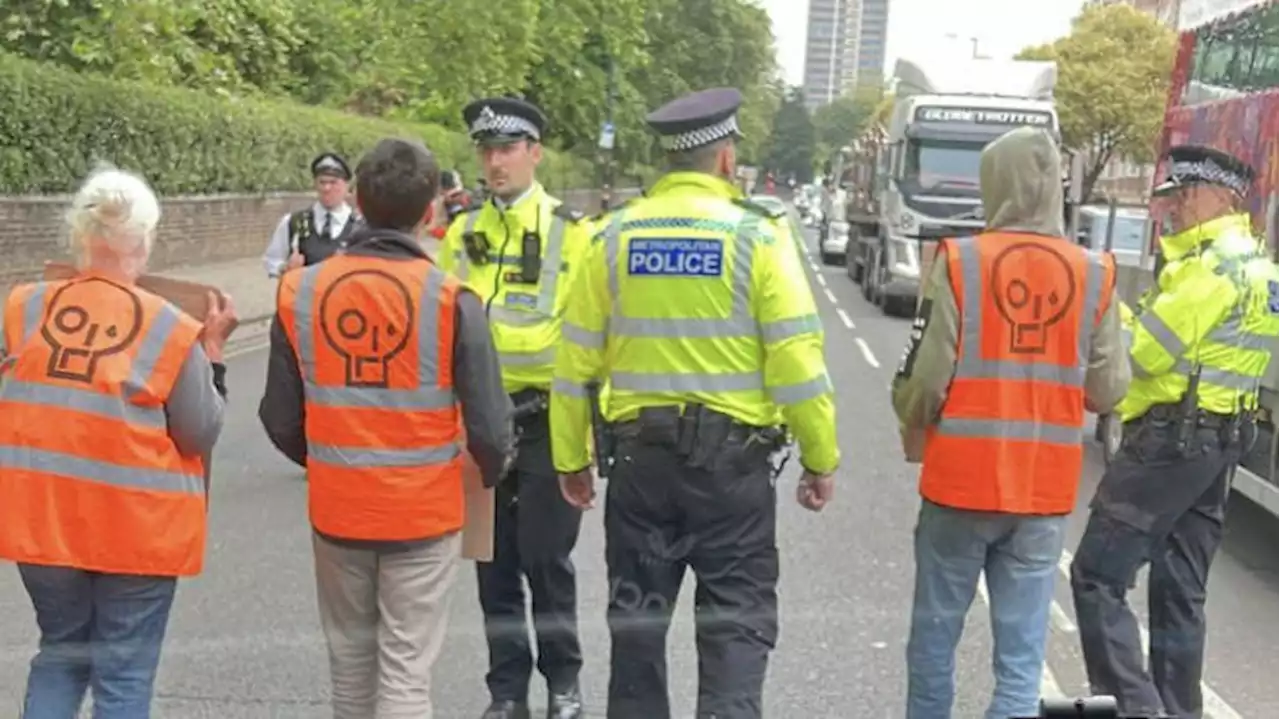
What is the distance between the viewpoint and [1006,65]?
25.0 metres

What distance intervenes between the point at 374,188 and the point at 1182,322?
2475 mm

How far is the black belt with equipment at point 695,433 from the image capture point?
4.09 metres

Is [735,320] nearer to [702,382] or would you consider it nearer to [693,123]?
[702,382]

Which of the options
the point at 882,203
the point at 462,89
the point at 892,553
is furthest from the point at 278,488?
the point at 462,89

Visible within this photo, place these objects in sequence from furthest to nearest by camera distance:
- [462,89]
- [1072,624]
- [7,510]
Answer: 1. [462,89]
2. [1072,624]
3. [7,510]

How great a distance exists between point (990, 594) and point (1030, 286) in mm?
921

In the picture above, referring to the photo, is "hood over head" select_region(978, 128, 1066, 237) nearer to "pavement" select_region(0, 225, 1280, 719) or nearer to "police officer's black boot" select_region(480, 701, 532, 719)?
"pavement" select_region(0, 225, 1280, 719)

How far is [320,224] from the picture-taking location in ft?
29.7

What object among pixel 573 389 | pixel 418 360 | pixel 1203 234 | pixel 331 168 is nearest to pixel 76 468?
pixel 418 360

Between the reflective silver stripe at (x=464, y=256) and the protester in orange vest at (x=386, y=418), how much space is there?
0.92 metres

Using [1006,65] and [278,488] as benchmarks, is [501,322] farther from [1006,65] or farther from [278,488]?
[1006,65]

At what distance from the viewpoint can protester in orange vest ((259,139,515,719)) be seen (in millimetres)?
4047

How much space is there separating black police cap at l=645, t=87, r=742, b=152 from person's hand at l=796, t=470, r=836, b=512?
36.5 inches

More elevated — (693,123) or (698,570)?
(693,123)
